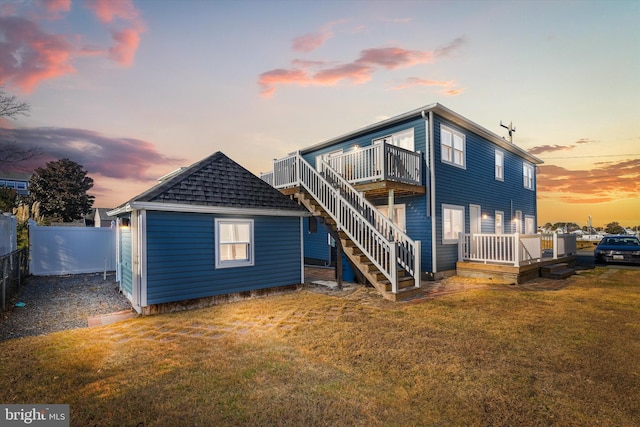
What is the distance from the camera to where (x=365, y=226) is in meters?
8.95

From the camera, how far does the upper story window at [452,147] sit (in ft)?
40.1

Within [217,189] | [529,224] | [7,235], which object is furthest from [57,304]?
[529,224]

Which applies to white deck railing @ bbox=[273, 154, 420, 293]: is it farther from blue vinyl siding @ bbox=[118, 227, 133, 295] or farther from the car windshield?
the car windshield

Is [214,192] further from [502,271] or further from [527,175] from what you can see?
[527,175]

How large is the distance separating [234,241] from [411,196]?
7.84 metres

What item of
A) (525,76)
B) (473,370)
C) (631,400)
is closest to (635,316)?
(631,400)

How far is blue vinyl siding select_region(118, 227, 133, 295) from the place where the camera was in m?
8.00

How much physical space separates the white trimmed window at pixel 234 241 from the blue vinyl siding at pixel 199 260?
6.7 inches

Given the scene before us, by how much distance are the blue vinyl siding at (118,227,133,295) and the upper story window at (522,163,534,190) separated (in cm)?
2161

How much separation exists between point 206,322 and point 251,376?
290 centimetres

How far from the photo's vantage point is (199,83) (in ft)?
43.4

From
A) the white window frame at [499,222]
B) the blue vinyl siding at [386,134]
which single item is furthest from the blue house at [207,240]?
the white window frame at [499,222]

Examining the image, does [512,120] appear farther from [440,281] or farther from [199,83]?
[199,83]

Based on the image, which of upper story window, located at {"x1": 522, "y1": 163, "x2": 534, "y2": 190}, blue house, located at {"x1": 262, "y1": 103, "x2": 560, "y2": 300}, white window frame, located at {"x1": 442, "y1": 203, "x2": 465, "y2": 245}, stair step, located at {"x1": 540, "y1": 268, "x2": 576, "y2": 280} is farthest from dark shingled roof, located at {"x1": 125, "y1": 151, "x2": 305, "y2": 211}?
upper story window, located at {"x1": 522, "y1": 163, "x2": 534, "y2": 190}
